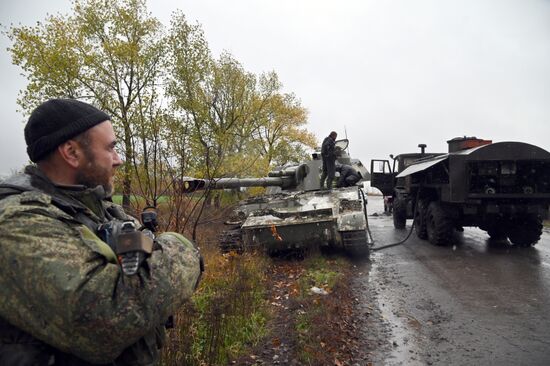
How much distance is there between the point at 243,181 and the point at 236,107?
70.6 ft

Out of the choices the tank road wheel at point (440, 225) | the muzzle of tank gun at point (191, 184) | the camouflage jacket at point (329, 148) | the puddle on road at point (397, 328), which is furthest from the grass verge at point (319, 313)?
the tank road wheel at point (440, 225)

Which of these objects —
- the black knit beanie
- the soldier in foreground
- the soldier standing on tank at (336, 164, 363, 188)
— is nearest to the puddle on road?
the soldier in foreground

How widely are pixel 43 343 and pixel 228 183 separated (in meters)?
6.10

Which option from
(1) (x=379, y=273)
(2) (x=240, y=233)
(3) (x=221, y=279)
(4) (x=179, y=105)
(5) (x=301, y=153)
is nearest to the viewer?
(3) (x=221, y=279)

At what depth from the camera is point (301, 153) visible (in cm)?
3975

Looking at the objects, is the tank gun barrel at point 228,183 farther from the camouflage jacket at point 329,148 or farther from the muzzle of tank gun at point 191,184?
the camouflage jacket at point 329,148

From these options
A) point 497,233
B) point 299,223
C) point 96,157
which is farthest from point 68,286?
point 497,233

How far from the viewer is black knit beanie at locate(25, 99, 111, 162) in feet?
4.95

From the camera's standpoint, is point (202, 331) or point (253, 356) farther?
point (202, 331)

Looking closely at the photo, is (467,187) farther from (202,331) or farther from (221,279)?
(202,331)

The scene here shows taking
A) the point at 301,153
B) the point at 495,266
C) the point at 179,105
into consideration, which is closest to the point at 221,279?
the point at 495,266

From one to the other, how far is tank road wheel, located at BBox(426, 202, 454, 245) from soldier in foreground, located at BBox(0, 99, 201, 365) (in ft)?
26.6

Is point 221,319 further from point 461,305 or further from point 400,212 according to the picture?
point 400,212

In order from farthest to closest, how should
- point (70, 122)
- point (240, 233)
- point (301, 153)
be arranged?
point (301, 153), point (240, 233), point (70, 122)
